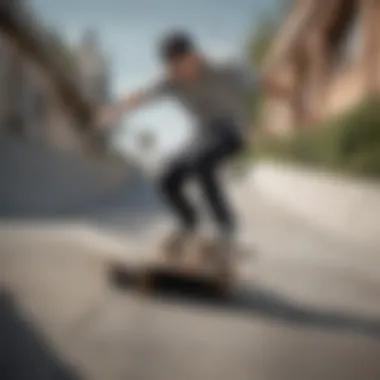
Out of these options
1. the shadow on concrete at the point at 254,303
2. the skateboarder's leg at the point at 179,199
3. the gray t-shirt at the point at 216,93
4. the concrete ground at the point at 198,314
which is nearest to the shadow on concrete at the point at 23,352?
the concrete ground at the point at 198,314

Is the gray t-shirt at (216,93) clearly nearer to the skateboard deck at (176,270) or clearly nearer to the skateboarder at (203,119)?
the skateboarder at (203,119)

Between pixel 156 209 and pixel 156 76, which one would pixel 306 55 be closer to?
pixel 156 76

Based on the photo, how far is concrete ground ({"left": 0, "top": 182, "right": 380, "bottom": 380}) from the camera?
1219mm

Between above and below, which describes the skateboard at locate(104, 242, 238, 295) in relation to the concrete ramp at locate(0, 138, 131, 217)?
below

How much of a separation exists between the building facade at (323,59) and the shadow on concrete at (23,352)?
0.60 m

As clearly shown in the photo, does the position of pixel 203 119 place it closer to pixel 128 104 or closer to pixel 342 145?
pixel 128 104

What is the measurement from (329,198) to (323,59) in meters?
0.26

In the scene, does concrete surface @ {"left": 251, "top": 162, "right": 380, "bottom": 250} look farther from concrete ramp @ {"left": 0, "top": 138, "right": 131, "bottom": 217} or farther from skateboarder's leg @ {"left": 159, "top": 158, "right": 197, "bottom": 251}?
concrete ramp @ {"left": 0, "top": 138, "right": 131, "bottom": 217}

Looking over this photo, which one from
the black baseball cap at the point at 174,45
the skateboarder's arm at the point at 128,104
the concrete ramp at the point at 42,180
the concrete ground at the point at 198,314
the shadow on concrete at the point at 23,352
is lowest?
the shadow on concrete at the point at 23,352

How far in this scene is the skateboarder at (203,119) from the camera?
1.25 meters

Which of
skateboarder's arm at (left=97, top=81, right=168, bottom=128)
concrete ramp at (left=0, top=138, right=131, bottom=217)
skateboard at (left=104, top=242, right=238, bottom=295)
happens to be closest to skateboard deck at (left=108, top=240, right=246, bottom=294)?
skateboard at (left=104, top=242, right=238, bottom=295)

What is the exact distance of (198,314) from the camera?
1269 millimetres

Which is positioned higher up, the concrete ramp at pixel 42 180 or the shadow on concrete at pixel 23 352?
the concrete ramp at pixel 42 180

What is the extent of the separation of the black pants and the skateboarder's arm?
0.41 ft
